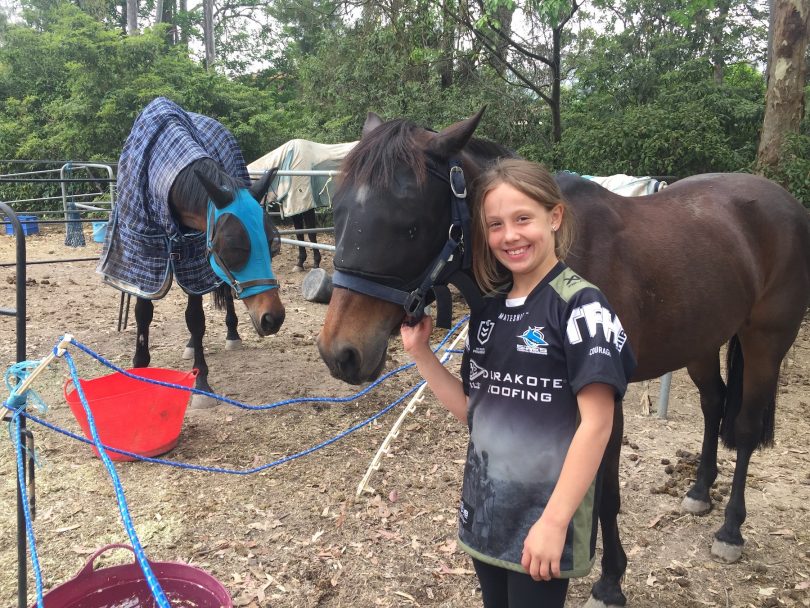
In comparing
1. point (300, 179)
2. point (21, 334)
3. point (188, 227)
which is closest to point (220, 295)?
point (188, 227)

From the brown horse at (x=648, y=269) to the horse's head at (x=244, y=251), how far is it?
1.85 meters

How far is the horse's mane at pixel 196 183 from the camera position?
3.81 meters

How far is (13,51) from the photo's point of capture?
57.6ft

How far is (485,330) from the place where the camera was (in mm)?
1475

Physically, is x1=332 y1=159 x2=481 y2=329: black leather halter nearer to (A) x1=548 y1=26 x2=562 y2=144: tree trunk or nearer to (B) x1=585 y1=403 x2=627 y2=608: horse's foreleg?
(B) x1=585 y1=403 x2=627 y2=608: horse's foreleg

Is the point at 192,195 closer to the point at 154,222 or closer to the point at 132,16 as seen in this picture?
→ the point at 154,222

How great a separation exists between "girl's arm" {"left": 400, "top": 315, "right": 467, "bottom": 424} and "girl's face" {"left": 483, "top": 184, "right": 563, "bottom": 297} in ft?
1.04

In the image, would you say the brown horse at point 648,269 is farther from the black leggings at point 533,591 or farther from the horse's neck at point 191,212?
the horse's neck at point 191,212

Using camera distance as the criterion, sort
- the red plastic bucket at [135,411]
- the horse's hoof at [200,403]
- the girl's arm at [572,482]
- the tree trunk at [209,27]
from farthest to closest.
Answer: the tree trunk at [209,27]
the horse's hoof at [200,403]
the red plastic bucket at [135,411]
the girl's arm at [572,482]

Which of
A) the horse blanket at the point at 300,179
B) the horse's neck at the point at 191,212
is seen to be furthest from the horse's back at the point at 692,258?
the horse blanket at the point at 300,179

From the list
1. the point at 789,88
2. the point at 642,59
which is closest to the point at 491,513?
the point at 789,88

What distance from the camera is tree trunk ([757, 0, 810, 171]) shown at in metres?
6.02

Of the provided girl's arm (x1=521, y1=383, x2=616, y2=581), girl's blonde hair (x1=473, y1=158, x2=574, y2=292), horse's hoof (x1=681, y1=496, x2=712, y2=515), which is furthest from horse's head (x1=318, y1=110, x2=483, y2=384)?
horse's hoof (x1=681, y1=496, x2=712, y2=515)

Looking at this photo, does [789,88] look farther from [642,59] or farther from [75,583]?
[75,583]
